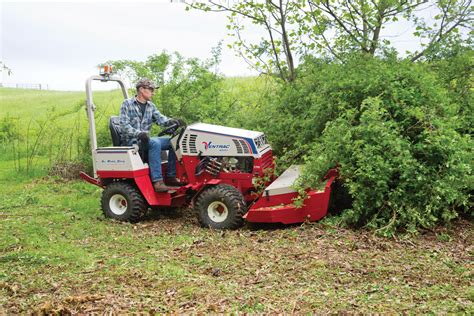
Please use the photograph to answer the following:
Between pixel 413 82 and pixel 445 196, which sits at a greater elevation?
pixel 413 82

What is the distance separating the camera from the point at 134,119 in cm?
757

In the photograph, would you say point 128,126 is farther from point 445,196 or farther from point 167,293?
point 445,196

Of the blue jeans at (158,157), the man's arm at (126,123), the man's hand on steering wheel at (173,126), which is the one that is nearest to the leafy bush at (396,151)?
the man's hand on steering wheel at (173,126)

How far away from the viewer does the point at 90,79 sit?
25.5ft

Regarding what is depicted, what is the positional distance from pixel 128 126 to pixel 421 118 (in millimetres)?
3711

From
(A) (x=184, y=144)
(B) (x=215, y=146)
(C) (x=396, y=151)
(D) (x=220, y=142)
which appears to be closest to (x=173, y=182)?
(A) (x=184, y=144)

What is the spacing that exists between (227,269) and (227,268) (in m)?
0.03

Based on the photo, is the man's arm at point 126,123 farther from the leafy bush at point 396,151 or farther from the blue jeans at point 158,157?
the leafy bush at point 396,151

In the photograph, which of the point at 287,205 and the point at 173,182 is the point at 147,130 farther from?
the point at 287,205

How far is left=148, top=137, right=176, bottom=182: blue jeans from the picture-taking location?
24.4 feet

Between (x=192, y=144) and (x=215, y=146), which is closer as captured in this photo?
(x=215, y=146)

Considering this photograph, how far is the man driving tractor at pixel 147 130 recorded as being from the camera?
293 inches

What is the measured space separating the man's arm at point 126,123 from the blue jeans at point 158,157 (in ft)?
0.81

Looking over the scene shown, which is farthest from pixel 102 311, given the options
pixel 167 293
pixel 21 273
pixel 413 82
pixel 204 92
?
pixel 204 92
